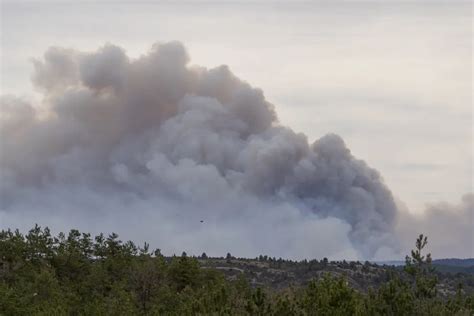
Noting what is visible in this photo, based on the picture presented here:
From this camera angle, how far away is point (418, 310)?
48.5 m

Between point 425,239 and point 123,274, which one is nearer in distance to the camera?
point 425,239

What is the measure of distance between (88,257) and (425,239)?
6374 centimetres

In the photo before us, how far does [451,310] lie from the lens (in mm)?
49812

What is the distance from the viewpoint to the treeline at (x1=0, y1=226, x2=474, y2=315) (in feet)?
159

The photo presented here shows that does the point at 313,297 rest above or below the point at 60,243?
below

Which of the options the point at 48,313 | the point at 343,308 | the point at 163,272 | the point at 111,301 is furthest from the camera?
the point at 163,272

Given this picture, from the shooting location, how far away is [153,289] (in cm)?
8388

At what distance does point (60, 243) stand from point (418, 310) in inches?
2393

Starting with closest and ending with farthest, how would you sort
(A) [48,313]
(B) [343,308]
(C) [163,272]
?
1. (B) [343,308]
2. (A) [48,313]
3. (C) [163,272]

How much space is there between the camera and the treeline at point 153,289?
48.3 meters

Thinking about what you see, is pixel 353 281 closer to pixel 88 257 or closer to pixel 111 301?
pixel 88 257

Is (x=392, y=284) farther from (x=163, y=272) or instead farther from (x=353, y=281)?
(x=353, y=281)

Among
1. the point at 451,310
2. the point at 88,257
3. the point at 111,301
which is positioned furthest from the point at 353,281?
the point at 451,310

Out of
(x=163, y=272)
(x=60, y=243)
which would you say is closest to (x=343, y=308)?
(x=163, y=272)
